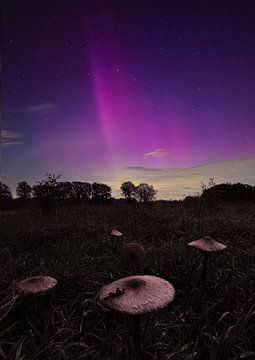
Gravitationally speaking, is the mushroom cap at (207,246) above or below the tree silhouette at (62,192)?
below

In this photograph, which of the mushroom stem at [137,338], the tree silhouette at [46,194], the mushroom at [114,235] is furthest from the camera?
the tree silhouette at [46,194]

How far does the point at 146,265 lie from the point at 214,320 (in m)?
1.47

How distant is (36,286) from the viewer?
3176 millimetres

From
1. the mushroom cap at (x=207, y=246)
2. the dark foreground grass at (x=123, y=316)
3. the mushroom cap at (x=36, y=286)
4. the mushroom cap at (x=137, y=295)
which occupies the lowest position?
the dark foreground grass at (x=123, y=316)

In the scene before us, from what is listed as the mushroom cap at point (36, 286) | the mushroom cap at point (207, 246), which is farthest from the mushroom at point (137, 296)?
the mushroom cap at point (207, 246)

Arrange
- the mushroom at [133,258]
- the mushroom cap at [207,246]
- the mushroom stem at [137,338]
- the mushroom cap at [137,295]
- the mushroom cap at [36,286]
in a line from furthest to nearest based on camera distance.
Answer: the mushroom at [133,258] < the mushroom cap at [207,246] < the mushroom cap at [36,286] < the mushroom stem at [137,338] < the mushroom cap at [137,295]

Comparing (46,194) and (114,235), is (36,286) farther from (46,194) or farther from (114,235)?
(46,194)

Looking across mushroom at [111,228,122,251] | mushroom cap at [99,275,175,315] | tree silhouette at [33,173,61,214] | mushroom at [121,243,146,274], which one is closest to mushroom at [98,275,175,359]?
mushroom cap at [99,275,175,315]

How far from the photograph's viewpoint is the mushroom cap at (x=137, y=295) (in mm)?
2215

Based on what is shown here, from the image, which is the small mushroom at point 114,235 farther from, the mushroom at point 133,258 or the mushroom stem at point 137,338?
the mushroom stem at point 137,338

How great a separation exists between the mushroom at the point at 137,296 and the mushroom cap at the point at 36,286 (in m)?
0.93

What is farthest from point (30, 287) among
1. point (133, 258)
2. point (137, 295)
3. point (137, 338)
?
point (133, 258)

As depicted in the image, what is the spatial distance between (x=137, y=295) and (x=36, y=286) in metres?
1.29

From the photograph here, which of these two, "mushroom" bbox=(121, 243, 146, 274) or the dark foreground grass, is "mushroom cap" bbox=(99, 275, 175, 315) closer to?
the dark foreground grass
